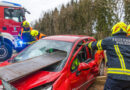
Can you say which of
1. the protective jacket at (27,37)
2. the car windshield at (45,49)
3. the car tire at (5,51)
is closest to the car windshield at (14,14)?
the car tire at (5,51)

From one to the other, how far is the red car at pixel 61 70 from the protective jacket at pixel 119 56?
52 centimetres

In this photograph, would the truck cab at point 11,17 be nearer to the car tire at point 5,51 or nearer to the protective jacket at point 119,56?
the car tire at point 5,51

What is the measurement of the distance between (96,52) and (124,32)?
175 centimetres

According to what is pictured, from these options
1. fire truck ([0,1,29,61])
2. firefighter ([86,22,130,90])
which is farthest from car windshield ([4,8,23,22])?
firefighter ([86,22,130,90])

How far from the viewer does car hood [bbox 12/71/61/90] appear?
6.16ft

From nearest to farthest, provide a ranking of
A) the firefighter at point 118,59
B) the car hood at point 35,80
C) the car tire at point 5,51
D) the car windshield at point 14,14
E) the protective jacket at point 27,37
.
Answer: the car hood at point 35,80
the firefighter at point 118,59
the protective jacket at point 27,37
the car tire at point 5,51
the car windshield at point 14,14

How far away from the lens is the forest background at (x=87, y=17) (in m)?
7.68

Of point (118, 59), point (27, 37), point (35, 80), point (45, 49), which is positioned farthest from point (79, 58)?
point (27, 37)

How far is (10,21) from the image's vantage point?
6.66 metres

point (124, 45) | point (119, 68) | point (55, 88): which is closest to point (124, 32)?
point (124, 45)

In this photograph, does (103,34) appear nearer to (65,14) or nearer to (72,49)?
(65,14)

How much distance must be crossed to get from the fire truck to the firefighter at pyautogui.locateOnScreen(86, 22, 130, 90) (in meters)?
5.32

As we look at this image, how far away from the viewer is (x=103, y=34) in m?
9.28

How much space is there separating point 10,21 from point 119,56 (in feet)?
19.9
